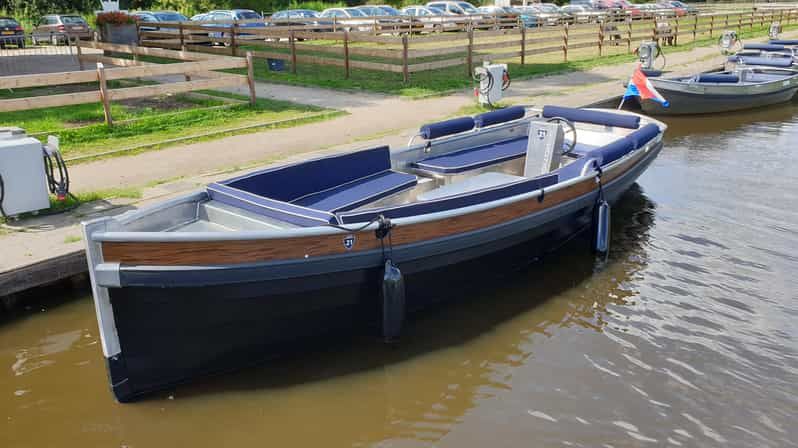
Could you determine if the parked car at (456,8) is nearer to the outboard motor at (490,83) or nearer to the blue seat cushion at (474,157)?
the outboard motor at (490,83)

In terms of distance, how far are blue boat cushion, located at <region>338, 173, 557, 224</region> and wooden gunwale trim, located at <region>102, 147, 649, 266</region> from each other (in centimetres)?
18

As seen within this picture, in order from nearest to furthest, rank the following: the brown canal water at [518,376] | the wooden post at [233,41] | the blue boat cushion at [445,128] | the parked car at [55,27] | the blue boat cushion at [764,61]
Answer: the brown canal water at [518,376] → the blue boat cushion at [445,128] → the blue boat cushion at [764,61] → the wooden post at [233,41] → the parked car at [55,27]

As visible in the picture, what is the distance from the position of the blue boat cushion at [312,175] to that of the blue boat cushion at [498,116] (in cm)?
236

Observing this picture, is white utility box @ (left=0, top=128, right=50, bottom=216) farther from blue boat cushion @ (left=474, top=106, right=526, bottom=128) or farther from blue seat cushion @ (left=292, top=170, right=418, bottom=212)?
blue boat cushion @ (left=474, top=106, right=526, bottom=128)

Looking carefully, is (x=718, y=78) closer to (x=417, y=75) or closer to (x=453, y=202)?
(x=417, y=75)

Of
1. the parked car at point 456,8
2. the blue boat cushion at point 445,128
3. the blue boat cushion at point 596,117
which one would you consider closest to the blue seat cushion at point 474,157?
the blue boat cushion at point 445,128

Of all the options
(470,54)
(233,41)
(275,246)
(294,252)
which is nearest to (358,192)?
(294,252)

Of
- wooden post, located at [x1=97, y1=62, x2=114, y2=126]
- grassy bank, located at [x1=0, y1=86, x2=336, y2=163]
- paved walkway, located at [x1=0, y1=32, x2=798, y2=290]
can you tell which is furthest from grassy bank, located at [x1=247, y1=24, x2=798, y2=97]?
wooden post, located at [x1=97, y1=62, x2=114, y2=126]

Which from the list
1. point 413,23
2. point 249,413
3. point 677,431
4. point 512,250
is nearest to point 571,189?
point 512,250

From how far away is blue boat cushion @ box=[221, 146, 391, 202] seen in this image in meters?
6.95

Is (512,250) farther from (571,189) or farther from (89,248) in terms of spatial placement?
(89,248)

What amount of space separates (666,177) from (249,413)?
937 cm

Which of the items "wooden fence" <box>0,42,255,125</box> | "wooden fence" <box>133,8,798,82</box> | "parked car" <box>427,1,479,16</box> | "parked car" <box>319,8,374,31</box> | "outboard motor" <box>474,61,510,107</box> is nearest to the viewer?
"wooden fence" <box>0,42,255,125</box>

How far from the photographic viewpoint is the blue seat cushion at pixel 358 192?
7191 millimetres
